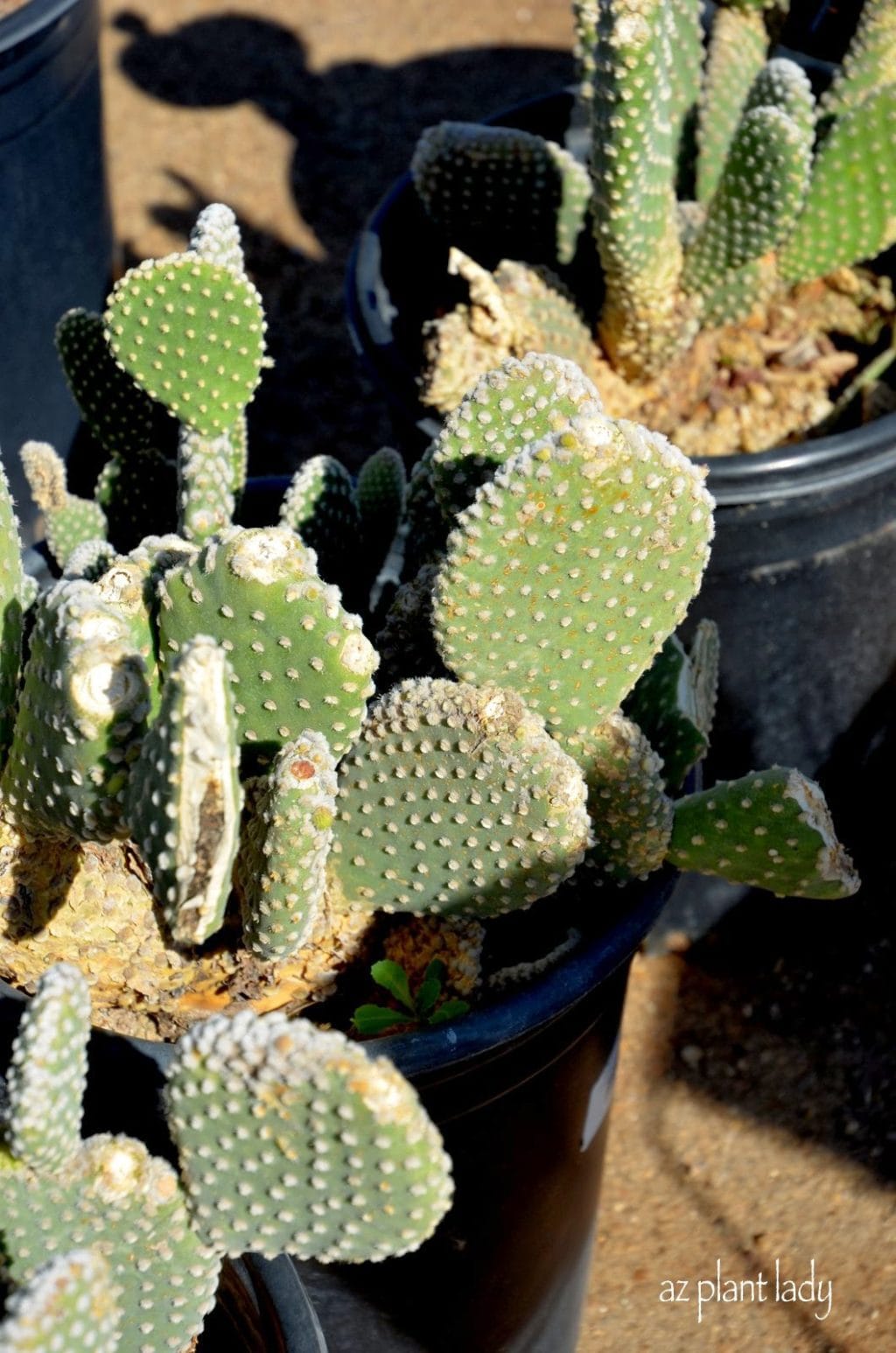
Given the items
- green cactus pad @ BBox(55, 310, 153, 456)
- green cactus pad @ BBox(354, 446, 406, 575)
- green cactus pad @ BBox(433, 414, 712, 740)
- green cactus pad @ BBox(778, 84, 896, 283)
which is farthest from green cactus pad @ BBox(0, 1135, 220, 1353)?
green cactus pad @ BBox(778, 84, 896, 283)

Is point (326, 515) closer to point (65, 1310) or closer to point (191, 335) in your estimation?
point (191, 335)

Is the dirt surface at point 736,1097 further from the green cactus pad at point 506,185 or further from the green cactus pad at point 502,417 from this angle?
the green cactus pad at point 502,417

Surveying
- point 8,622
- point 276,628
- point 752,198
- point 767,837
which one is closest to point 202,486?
point 8,622

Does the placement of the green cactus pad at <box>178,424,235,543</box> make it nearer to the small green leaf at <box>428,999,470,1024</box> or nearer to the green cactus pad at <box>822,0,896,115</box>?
the small green leaf at <box>428,999,470,1024</box>

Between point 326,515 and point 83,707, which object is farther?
point 326,515

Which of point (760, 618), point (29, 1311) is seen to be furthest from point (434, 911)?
point (760, 618)

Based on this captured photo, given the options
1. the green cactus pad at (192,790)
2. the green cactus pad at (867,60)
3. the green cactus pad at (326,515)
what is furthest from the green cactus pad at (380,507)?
the green cactus pad at (867,60)
